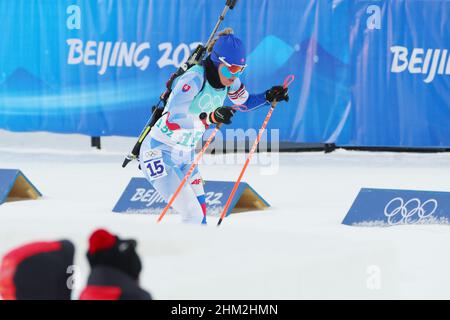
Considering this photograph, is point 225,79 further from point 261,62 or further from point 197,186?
point 261,62

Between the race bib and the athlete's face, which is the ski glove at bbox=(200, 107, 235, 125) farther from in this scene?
the race bib

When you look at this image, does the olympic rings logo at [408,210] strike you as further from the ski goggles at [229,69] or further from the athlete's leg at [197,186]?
the ski goggles at [229,69]

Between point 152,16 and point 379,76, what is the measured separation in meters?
2.99

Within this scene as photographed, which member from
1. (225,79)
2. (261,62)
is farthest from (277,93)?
(261,62)

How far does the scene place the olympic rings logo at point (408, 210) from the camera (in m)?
8.27

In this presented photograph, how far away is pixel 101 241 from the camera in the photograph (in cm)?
251

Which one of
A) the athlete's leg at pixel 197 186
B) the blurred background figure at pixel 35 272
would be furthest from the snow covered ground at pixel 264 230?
the athlete's leg at pixel 197 186

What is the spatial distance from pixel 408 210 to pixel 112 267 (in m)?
Answer: 6.03

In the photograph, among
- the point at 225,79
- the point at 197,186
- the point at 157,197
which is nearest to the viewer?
the point at 225,79

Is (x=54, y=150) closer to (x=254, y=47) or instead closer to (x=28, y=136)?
(x=28, y=136)

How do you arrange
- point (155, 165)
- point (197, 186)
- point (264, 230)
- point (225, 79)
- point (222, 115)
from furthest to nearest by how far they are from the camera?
1. point (197, 186)
2. point (155, 165)
3. point (225, 79)
4. point (222, 115)
5. point (264, 230)

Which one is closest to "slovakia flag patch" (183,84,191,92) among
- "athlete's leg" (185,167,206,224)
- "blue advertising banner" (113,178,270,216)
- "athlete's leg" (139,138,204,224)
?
"athlete's leg" (139,138,204,224)

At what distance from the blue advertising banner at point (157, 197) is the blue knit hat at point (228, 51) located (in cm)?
256

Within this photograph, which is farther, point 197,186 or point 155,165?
point 197,186
